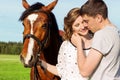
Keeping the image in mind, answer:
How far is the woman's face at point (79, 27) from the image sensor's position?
19.8 ft

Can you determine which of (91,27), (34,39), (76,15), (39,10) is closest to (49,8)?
(39,10)

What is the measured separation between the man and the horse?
186 cm

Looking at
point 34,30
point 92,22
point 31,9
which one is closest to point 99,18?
point 92,22

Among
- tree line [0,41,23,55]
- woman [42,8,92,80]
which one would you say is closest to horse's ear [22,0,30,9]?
woman [42,8,92,80]

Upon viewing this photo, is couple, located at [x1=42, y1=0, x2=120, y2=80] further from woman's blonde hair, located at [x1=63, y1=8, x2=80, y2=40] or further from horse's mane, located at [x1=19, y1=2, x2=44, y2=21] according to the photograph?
horse's mane, located at [x1=19, y1=2, x2=44, y2=21]

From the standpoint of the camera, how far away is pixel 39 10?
778cm

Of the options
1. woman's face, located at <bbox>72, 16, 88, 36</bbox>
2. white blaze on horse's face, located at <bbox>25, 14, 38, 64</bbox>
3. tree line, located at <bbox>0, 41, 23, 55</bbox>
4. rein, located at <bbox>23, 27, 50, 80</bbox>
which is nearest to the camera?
woman's face, located at <bbox>72, 16, 88, 36</bbox>

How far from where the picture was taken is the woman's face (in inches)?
237

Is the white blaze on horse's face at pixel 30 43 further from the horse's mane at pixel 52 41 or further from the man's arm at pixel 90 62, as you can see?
the man's arm at pixel 90 62

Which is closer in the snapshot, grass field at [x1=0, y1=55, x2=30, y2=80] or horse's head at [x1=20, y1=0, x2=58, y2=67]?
horse's head at [x1=20, y1=0, x2=58, y2=67]

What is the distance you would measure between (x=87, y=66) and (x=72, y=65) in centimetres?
153

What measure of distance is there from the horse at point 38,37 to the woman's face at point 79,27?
0.83 metres

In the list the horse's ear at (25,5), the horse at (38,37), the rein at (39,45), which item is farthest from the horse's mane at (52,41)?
the rein at (39,45)

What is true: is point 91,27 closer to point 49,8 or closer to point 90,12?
point 90,12
